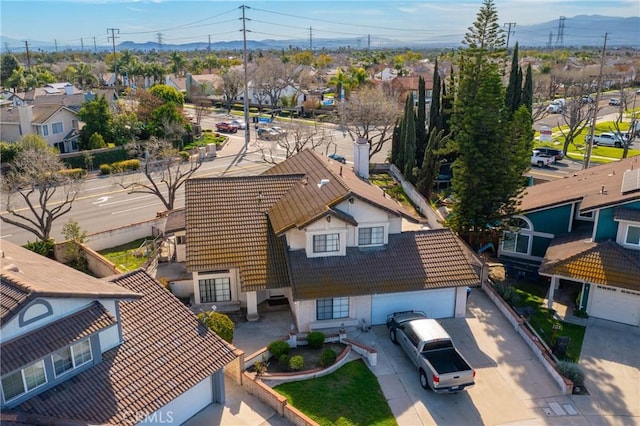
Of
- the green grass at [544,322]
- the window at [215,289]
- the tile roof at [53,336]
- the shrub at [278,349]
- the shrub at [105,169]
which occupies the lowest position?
the green grass at [544,322]

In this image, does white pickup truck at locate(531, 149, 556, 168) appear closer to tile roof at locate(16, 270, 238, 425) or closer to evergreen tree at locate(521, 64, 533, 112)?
evergreen tree at locate(521, 64, 533, 112)

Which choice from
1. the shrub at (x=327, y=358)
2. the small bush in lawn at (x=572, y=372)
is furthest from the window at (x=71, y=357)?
the small bush in lawn at (x=572, y=372)

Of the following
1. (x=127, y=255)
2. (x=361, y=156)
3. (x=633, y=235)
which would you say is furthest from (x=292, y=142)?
(x=633, y=235)

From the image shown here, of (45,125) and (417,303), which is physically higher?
(45,125)

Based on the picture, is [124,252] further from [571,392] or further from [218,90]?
[218,90]

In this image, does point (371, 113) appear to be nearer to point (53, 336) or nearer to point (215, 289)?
point (215, 289)

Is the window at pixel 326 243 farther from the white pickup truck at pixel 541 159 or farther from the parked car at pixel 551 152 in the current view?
the parked car at pixel 551 152
